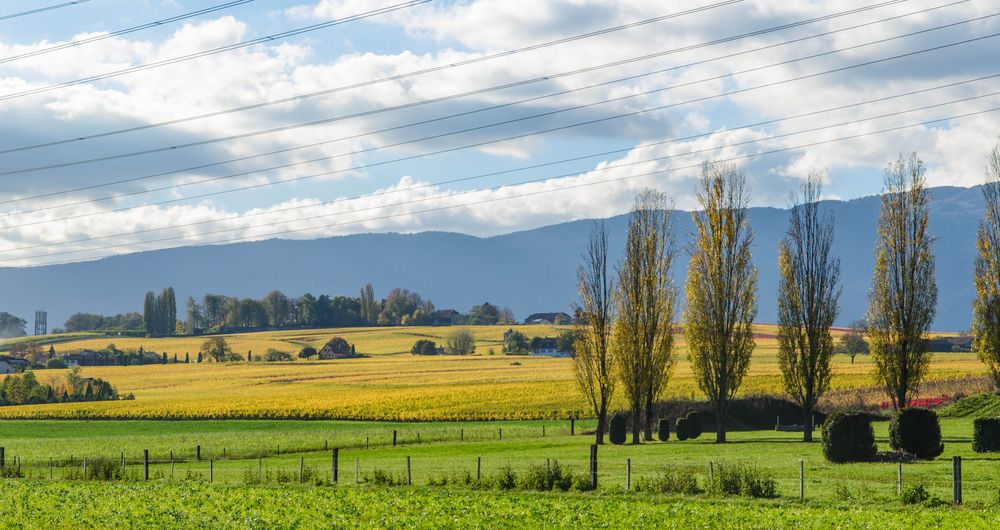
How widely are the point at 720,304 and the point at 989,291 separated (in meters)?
17.5

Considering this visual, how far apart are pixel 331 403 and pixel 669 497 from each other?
2650 inches

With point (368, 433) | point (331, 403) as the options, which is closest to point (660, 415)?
point (368, 433)

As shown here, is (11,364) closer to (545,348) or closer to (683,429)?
(545,348)

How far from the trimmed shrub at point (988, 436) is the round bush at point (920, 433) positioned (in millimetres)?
2640

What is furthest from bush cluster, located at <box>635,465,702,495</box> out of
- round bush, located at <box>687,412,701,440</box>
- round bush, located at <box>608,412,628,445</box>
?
round bush, located at <box>687,412,701,440</box>

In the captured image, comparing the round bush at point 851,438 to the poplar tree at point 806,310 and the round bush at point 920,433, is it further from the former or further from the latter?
the poplar tree at point 806,310

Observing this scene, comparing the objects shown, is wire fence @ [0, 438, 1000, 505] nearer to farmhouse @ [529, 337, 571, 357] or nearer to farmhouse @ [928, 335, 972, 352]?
farmhouse @ [928, 335, 972, 352]

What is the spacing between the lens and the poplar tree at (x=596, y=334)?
2532 inches

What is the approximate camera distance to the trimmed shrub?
153 feet

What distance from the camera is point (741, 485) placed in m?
34.4

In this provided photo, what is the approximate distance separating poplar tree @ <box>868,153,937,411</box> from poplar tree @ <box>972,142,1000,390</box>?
119 inches

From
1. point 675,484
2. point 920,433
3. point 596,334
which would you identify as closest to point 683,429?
point 596,334

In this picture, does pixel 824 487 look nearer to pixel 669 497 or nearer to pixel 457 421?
pixel 669 497

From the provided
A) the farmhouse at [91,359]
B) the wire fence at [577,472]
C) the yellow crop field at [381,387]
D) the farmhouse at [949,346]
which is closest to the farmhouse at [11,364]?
the yellow crop field at [381,387]
